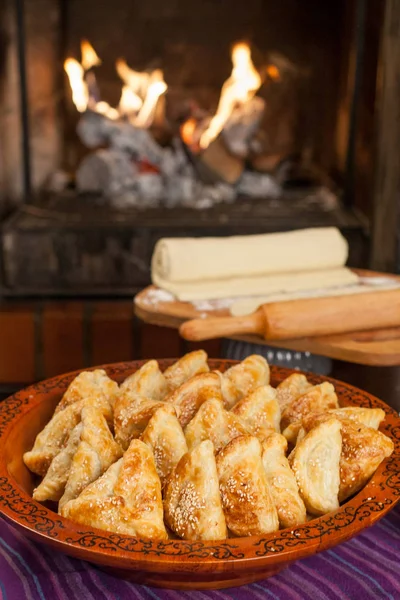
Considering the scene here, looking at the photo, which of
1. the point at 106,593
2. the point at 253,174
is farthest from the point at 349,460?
the point at 253,174

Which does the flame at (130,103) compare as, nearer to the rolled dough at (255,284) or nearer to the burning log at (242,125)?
the burning log at (242,125)

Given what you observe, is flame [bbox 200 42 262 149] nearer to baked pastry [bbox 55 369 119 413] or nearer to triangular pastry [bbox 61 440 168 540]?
baked pastry [bbox 55 369 119 413]

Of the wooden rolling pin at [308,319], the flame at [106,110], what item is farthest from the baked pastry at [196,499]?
the flame at [106,110]

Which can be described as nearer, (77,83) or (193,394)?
(193,394)

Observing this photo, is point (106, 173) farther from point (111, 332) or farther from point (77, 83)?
point (111, 332)

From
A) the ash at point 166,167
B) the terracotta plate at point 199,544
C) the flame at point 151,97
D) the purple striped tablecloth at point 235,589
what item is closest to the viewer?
the terracotta plate at point 199,544

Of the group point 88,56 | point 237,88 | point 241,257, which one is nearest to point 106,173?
point 88,56
